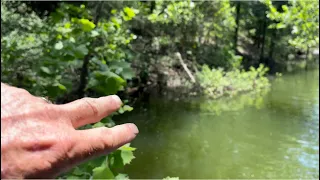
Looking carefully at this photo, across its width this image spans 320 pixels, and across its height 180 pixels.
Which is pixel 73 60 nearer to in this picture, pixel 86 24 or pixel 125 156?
pixel 86 24

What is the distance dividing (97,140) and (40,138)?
0.11m

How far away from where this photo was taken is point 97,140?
70 centimetres

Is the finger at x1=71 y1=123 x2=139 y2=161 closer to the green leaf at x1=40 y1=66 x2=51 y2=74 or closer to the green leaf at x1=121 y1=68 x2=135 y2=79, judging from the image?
the green leaf at x1=121 y1=68 x2=135 y2=79

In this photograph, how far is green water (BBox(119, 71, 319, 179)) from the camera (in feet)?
19.3

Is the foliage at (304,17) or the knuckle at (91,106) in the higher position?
the foliage at (304,17)

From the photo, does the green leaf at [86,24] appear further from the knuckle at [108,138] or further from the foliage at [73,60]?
the knuckle at [108,138]

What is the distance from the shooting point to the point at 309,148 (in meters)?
6.89

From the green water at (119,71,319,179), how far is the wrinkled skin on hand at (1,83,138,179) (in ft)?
15.7

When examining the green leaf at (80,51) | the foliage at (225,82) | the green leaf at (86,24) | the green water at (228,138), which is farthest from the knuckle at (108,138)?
the foliage at (225,82)

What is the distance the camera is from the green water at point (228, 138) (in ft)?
19.3

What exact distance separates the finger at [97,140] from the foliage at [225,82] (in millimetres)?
10280

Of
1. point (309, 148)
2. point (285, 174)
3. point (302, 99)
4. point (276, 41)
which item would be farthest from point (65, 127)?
point (276, 41)

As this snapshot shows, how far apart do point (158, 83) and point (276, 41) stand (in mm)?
10847

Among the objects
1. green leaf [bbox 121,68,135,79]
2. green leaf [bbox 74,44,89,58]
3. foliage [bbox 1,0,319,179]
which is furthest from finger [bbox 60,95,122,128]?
green leaf [bbox 74,44,89,58]
